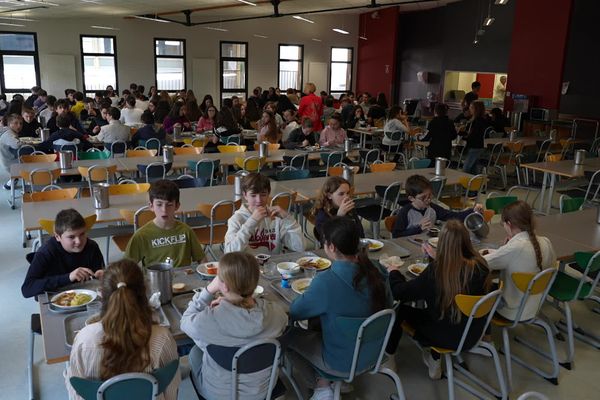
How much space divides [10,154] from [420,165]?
5159 millimetres

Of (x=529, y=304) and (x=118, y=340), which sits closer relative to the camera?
(x=118, y=340)

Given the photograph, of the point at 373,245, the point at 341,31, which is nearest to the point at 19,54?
the point at 341,31

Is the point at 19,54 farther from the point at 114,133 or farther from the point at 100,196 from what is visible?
the point at 100,196

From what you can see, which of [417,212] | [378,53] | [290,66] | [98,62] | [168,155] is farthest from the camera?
[290,66]

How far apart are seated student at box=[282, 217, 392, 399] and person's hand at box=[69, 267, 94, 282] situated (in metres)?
1.06

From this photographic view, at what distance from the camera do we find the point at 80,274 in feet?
8.72

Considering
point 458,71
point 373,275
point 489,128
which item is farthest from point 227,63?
point 373,275

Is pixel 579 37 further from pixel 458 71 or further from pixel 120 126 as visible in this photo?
pixel 120 126

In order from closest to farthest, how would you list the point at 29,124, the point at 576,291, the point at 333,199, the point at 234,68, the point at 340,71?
the point at 576,291, the point at 333,199, the point at 29,124, the point at 234,68, the point at 340,71

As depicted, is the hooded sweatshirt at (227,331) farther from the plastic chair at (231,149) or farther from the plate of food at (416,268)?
the plastic chair at (231,149)

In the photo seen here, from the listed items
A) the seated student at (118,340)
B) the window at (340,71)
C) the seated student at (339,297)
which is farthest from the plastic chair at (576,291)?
the window at (340,71)

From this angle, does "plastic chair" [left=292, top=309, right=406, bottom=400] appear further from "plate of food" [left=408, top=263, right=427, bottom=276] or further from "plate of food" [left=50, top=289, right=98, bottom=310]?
"plate of food" [left=50, top=289, right=98, bottom=310]

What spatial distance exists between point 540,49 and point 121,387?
11.1 m

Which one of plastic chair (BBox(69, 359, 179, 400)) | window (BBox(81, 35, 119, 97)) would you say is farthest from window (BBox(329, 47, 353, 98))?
plastic chair (BBox(69, 359, 179, 400))
